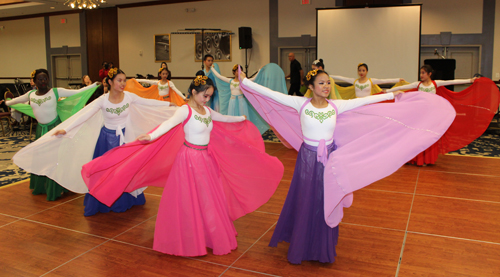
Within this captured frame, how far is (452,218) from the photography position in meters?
4.02

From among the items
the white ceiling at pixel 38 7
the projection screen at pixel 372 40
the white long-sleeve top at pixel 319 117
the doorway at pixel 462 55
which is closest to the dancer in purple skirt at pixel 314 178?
the white long-sleeve top at pixel 319 117

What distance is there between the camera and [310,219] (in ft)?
9.92

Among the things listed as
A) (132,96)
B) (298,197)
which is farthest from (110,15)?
(298,197)

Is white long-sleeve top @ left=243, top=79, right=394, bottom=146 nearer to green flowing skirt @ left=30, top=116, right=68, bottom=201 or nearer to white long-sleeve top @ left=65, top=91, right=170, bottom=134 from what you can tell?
white long-sleeve top @ left=65, top=91, right=170, bottom=134

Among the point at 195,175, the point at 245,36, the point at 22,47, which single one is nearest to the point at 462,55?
the point at 245,36

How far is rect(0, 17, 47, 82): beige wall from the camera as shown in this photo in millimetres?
17391

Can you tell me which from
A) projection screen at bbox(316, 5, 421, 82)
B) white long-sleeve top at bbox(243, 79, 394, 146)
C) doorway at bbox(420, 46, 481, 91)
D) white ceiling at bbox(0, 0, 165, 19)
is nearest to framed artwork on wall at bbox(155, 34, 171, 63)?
white ceiling at bbox(0, 0, 165, 19)

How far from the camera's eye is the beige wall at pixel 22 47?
17.4 metres

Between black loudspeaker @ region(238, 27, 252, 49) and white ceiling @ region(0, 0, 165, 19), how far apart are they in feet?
16.1

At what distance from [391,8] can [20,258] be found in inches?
394

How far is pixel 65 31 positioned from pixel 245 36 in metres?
9.23

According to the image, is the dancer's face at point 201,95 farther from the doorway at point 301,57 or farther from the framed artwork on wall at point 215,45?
the framed artwork on wall at point 215,45

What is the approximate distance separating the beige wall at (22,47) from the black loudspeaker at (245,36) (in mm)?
10532

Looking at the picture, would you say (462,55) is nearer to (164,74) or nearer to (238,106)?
(238,106)
